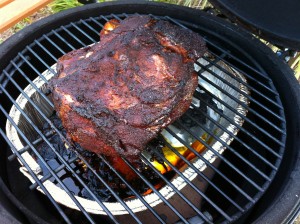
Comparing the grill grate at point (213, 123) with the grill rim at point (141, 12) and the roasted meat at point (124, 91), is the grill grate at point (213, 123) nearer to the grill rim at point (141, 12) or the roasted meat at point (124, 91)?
the grill rim at point (141, 12)

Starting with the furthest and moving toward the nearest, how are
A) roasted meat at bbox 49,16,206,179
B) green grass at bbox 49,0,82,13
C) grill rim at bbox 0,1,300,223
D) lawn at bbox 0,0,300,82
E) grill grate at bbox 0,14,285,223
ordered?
green grass at bbox 49,0,82,13 → lawn at bbox 0,0,300,82 → grill rim at bbox 0,1,300,223 → grill grate at bbox 0,14,285,223 → roasted meat at bbox 49,16,206,179

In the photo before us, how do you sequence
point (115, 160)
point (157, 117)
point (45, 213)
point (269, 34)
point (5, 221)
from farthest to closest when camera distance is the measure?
point (269, 34)
point (45, 213)
point (115, 160)
point (157, 117)
point (5, 221)

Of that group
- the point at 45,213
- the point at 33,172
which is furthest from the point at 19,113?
the point at 45,213

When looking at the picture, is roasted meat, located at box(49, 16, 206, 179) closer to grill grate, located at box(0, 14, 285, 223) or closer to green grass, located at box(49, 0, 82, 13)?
grill grate, located at box(0, 14, 285, 223)

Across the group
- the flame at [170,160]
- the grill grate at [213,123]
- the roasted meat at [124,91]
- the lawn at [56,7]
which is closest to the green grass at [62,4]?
the lawn at [56,7]

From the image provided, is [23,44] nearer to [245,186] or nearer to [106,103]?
[106,103]

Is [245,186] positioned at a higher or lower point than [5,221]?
higher

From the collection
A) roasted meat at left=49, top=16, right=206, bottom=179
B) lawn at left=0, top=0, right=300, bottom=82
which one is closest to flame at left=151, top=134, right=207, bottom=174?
roasted meat at left=49, top=16, right=206, bottom=179

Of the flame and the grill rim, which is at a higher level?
the grill rim

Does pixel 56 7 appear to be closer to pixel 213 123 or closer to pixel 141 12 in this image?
pixel 141 12
